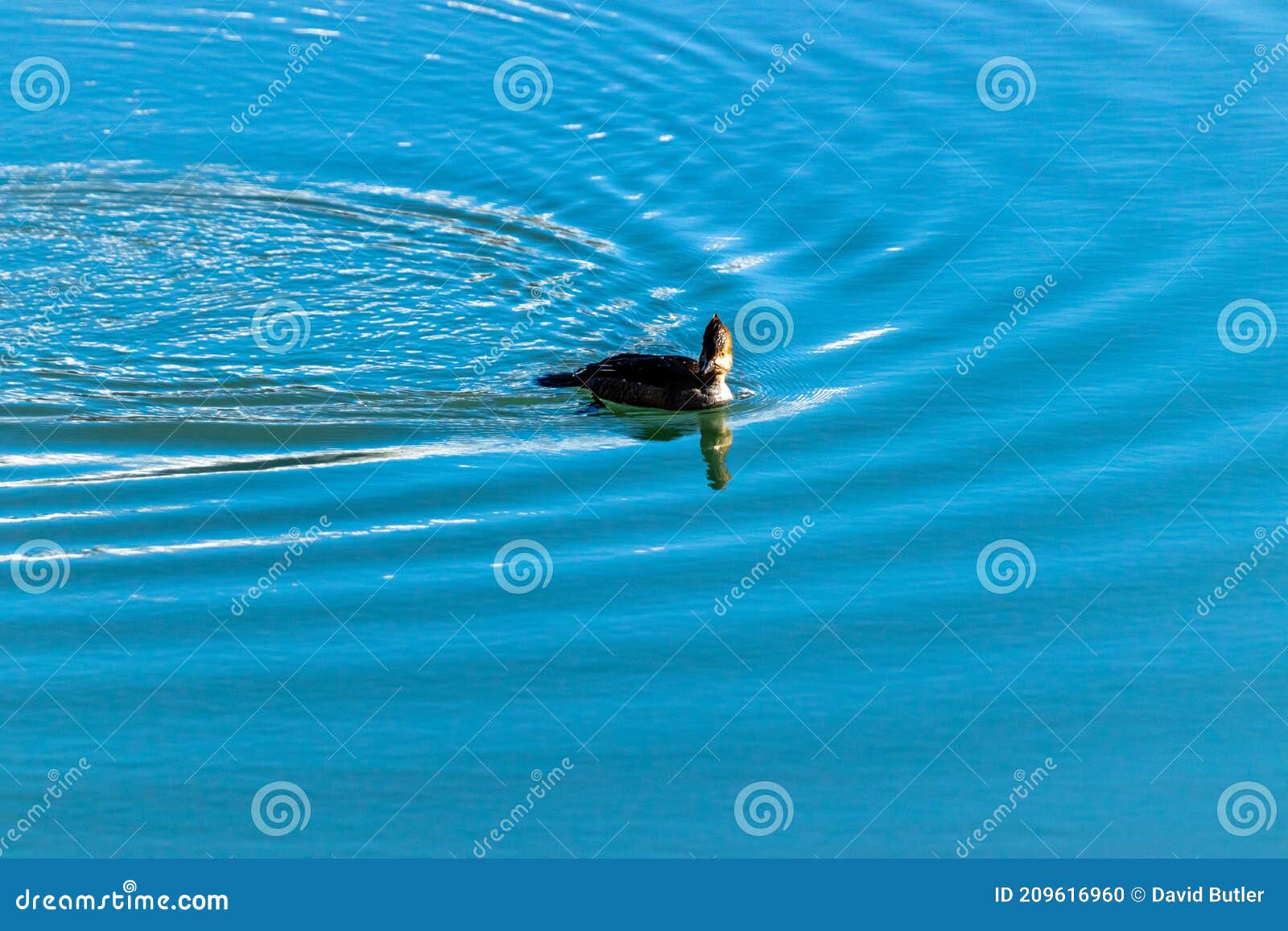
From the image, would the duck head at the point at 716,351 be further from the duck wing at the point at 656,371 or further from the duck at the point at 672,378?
the duck wing at the point at 656,371

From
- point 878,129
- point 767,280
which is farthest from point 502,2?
point 767,280

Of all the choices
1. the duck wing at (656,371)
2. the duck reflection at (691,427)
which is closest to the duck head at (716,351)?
the duck wing at (656,371)

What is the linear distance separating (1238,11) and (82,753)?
19.7 meters

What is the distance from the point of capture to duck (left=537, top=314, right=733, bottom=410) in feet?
48.8

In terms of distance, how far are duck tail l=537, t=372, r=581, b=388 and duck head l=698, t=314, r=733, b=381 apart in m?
1.33

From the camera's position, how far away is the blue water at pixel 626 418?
33.6 ft

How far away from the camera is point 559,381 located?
15656 mm

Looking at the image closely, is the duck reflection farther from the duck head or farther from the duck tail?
the duck tail

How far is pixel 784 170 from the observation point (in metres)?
19.6

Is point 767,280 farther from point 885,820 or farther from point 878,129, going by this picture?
point 885,820

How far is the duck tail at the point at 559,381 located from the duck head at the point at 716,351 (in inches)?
52.2

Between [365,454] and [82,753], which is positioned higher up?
[365,454]

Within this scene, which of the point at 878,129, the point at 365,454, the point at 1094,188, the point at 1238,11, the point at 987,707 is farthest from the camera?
the point at 1238,11

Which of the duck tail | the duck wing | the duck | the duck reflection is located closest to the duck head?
the duck
